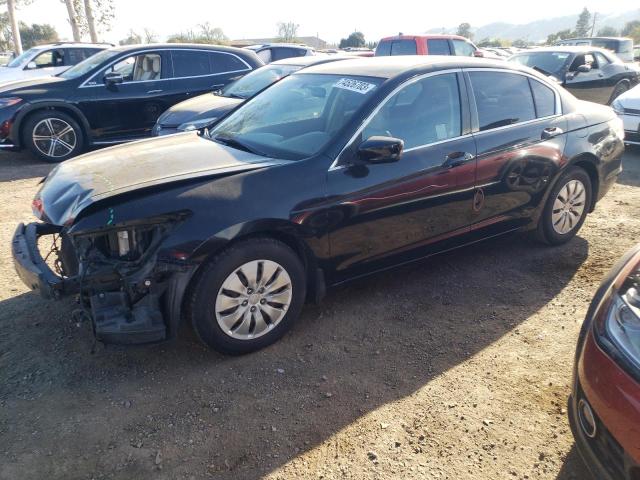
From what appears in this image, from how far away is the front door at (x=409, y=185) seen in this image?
332cm

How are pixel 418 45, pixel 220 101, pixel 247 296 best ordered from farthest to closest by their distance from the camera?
pixel 418 45 → pixel 220 101 → pixel 247 296

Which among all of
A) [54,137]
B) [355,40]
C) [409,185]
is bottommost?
[54,137]

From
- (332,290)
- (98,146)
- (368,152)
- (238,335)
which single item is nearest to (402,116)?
(368,152)

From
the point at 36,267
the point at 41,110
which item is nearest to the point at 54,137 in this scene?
the point at 41,110

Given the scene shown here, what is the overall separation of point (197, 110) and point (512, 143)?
4.66 metres

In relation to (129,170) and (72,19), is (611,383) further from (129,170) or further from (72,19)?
(72,19)

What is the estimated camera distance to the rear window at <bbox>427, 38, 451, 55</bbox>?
11.9 meters

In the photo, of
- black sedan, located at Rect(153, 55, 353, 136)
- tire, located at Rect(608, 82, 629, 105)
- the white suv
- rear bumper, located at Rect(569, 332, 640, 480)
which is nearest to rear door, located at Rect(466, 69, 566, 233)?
rear bumper, located at Rect(569, 332, 640, 480)

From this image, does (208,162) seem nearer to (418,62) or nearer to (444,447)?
(418,62)

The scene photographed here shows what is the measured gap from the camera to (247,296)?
304 centimetres

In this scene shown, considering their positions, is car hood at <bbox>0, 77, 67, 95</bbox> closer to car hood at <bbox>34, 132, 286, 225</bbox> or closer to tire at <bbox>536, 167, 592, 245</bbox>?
car hood at <bbox>34, 132, 286, 225</bbox>

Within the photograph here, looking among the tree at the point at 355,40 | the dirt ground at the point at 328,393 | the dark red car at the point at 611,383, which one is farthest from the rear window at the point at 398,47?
the tree at the point at 355,40

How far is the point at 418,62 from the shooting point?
3855mm

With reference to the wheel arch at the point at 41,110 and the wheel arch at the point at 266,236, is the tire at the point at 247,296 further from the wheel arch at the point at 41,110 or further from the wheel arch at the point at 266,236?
the wheel arch at the point at 41,110
